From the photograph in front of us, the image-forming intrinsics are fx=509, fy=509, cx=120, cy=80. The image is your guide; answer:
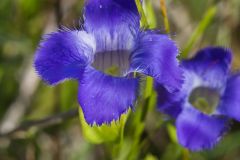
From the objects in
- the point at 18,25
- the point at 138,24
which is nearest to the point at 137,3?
the point at 138,24

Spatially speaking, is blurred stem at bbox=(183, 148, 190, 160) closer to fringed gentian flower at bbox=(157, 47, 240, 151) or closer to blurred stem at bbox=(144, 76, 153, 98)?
fringed gentian flower at bbox=(157, 47, 240, 151)

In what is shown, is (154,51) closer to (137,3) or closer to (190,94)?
(137,3)

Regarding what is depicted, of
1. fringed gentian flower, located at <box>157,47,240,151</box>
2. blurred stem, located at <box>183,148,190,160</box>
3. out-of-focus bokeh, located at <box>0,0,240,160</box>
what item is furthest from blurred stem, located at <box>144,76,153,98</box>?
out-of-focus bokeh, located at <box>0,0,240,160</box>

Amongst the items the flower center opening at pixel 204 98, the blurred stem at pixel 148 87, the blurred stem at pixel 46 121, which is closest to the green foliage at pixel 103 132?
the blurred stem at pixel 148 87

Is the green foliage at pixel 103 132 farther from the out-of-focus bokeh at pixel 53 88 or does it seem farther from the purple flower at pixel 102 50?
the out-of-focus bokeh at pixel 53 88

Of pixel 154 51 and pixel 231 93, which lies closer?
pixel 154 51

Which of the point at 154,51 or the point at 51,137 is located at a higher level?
the point at 154,51
